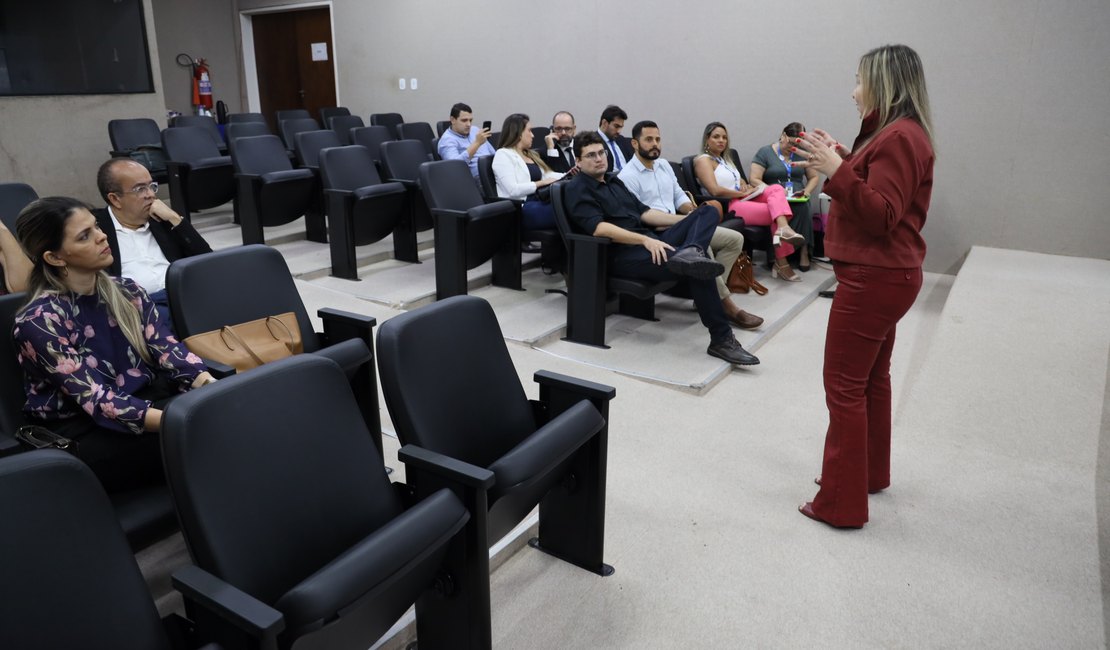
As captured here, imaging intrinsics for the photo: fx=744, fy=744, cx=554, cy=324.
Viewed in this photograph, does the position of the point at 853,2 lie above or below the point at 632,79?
above

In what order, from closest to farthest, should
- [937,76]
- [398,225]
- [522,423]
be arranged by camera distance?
[522,423], [398,225], [937,76]

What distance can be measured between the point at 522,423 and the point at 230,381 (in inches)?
32.0

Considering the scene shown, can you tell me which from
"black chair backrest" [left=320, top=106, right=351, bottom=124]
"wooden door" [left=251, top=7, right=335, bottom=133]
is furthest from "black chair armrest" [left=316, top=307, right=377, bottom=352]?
"wooden door" [left=251, top=7, right=335, bottom=133]

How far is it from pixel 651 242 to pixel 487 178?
164 cm

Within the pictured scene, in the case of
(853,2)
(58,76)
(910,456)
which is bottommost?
(910,456)

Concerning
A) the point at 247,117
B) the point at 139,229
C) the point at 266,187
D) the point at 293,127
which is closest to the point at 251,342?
the point at 139,229

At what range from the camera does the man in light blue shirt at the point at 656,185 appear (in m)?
4.32

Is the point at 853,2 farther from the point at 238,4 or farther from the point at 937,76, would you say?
the point at 238,4

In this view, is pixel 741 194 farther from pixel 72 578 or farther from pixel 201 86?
pixel 201 86

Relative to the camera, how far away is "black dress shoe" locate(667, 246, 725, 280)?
11.5 ft

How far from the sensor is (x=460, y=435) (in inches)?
70.7

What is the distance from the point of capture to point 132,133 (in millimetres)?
6492

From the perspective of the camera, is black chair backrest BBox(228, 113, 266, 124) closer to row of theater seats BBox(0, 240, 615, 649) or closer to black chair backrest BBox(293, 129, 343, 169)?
black chair backrest BBox(293, 129, 343, 169)

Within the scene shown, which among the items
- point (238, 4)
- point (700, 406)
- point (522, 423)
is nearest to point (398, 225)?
point (700, 406)
